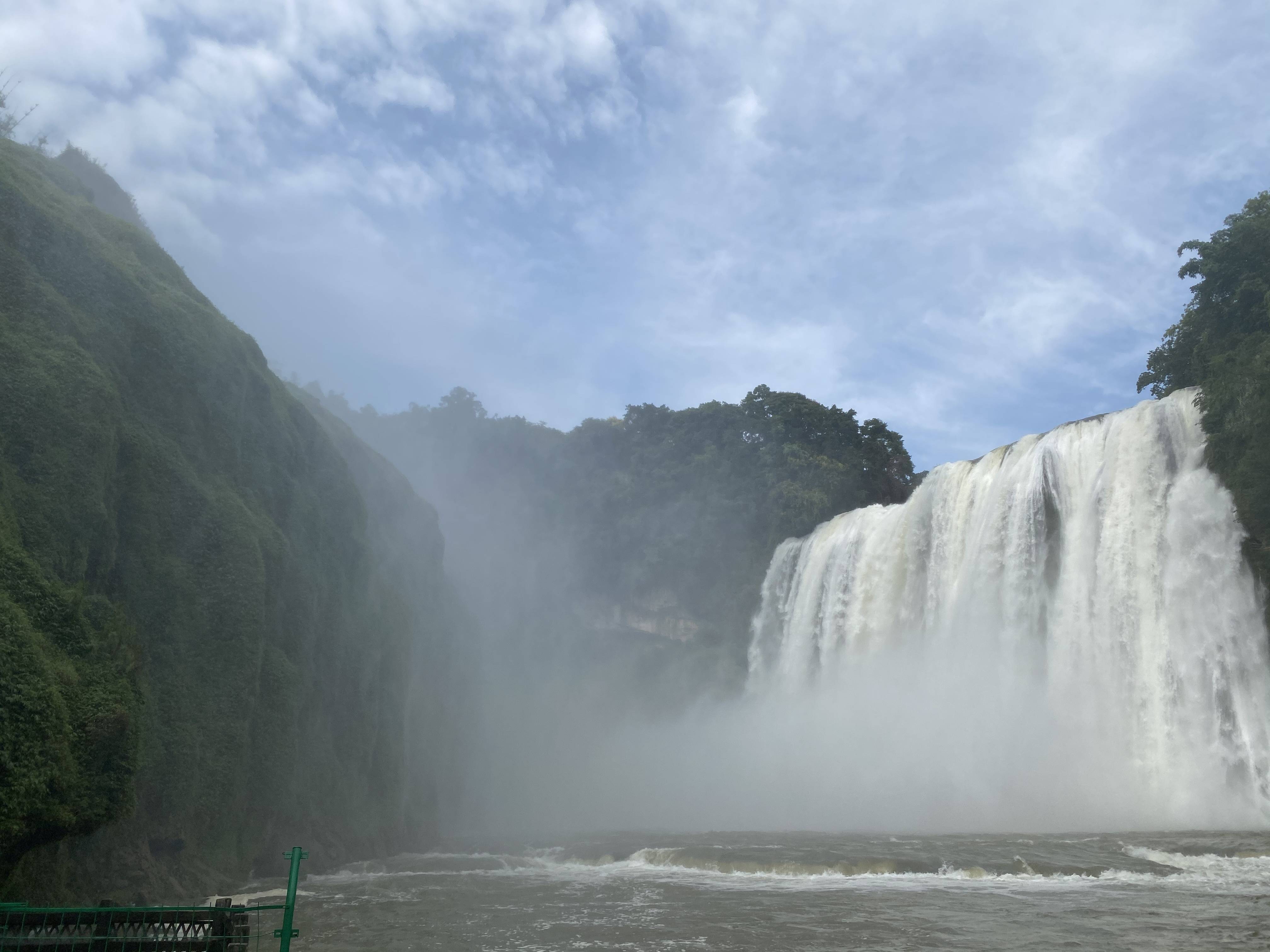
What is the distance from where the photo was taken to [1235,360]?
2531cm

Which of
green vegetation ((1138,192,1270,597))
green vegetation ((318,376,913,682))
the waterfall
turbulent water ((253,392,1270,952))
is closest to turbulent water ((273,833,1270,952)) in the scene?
turbulent water ((253,392,1270,952))

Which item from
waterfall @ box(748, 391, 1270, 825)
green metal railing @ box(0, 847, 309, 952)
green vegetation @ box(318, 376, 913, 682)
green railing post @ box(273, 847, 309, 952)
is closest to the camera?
green railing post @ box(273, 847, 309, 952)

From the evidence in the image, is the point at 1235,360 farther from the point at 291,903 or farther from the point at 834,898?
the point at 291,903

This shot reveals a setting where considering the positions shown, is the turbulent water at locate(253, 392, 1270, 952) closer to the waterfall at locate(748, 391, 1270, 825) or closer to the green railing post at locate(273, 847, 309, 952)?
the waterfall at locate(748, 391, 1270, 825)

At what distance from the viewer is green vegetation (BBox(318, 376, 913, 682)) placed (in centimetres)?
5000

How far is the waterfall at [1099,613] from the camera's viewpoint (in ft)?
70.6

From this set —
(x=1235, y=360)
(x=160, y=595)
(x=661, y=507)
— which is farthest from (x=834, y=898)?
(x=661, y=507)

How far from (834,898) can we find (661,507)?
1662 inches

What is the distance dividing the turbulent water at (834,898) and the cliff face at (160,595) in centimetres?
326

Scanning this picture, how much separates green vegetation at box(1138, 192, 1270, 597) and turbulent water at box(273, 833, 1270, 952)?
27.9ft

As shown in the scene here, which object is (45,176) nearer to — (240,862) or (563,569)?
(240,862)

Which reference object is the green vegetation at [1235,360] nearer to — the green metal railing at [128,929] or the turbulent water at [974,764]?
the turbulent water at [974,764]

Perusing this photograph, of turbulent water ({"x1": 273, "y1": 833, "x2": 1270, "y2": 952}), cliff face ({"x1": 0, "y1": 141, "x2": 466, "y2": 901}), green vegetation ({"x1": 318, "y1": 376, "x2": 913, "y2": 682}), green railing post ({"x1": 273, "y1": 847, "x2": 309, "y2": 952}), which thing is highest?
green vegetation ({"x1": 318, "y1": 376, "x2": 913, "y2": 682})

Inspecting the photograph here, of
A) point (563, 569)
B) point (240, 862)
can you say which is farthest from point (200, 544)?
point (563, 569)
